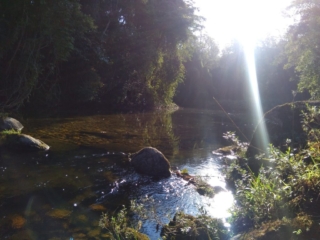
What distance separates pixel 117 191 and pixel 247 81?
48.7 meters

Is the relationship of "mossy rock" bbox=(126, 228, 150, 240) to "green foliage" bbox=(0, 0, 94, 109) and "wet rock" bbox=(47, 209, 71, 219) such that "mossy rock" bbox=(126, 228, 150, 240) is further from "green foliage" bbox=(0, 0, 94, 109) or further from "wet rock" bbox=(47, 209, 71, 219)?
Result: "green foliage" bbox=(0, 0, 94, 109)

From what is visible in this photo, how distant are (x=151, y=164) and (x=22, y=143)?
4.17m

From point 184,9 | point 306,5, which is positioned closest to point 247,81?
point 184,9

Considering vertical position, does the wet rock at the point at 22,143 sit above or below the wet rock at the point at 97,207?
above

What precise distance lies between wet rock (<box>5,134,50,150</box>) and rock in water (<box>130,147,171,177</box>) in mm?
3337

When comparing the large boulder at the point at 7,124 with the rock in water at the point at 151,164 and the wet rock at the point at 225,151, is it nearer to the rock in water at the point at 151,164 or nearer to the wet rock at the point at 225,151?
the rock in water at the point at 151,164

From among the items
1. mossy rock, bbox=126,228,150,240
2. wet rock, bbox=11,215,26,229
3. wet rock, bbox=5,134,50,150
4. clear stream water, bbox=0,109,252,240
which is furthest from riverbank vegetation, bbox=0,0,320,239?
wet rock, bbox=11,215,26,229

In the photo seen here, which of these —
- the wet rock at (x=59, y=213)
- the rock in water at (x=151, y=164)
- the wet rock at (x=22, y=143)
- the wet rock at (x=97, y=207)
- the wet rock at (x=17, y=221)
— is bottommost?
the wet rock at (x=97, y=207)

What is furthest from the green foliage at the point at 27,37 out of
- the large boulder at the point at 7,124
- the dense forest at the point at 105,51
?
the large boulder at the point at 7,124

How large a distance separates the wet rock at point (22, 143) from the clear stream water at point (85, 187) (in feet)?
1.08

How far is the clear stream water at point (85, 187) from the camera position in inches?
198

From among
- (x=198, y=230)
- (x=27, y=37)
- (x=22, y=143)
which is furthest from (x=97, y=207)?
(x=27, y=37)

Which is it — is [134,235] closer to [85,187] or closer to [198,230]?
[198,230]

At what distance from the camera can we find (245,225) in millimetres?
4137
